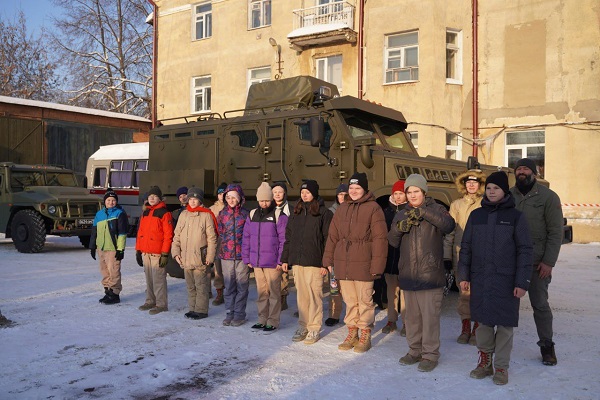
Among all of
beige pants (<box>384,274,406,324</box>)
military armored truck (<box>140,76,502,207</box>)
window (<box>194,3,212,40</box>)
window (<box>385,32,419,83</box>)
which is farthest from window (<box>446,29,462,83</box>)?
beige pants (<box>384,274,406,324</box>)

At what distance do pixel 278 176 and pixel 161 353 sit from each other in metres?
3.30

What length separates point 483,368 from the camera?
13.9 feet

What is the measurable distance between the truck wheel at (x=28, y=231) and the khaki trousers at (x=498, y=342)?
1040 cm

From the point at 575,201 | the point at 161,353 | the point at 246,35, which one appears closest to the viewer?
the point at 161,353

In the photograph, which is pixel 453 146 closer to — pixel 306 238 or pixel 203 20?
pixel 203 20

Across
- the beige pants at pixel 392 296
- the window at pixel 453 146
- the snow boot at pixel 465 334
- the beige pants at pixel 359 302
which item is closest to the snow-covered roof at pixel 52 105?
the window at pixel 453 146

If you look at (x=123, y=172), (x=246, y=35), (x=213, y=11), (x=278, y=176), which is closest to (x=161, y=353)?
(x=278, y=176)

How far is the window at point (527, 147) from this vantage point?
15070 mm

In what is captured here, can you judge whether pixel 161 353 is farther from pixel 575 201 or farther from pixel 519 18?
pixel 519 18

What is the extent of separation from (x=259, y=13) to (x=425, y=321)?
Answer: 1659 centimetres

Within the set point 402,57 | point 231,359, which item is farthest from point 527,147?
point 231,359

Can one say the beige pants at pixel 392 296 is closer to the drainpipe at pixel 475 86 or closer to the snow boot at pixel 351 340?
the snow boot at pixel 351 340

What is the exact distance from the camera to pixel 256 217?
18.9ft

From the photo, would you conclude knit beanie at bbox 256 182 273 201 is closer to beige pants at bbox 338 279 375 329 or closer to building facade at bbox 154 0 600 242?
beige pants at bbox 338 279 375 329
